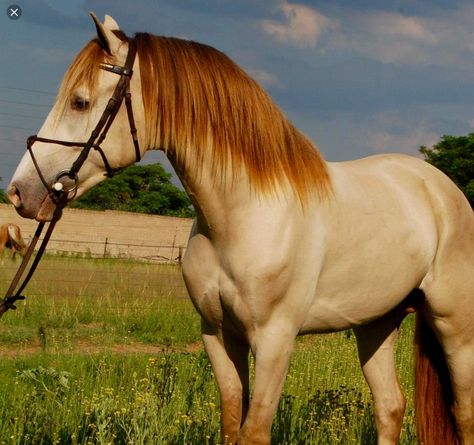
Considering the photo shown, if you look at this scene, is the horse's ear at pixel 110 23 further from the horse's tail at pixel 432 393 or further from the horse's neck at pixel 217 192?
the horse's tail at pixel 432 393

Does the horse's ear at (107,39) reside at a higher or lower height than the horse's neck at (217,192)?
higher

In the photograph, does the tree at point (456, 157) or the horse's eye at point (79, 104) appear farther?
the tree at point (456, 157)

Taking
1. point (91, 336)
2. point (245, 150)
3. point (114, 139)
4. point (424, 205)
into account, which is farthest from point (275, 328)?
point (91, 336)

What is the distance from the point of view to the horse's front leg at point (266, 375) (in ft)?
10.6

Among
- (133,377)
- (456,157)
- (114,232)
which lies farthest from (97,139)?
(456,157)

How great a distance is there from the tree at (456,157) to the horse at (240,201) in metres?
33.7

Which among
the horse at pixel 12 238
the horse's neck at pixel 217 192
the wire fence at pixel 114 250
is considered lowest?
the wire fence at pixel 114 250

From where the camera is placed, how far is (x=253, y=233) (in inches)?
127

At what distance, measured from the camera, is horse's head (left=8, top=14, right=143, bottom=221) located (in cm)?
302

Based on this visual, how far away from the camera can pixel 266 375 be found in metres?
3.25

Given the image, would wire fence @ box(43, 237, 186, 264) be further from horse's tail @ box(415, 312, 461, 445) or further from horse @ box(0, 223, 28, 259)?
horse's tail @ box(415, 312, 461, 445)

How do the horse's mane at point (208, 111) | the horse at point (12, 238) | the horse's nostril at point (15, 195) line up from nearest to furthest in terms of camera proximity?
the horse's nostril at point (15, 195) → the horse's mane at point (208, 111) → the horse at point (12, 238)

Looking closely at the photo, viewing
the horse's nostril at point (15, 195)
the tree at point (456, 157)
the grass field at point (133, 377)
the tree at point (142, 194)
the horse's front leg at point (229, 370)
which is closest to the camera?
the horse's nostril at point (15, 195)

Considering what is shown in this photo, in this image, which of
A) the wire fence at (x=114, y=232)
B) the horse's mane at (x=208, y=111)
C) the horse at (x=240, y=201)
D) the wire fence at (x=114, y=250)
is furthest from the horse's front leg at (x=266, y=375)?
the wire fence at (x=114, y=232)
